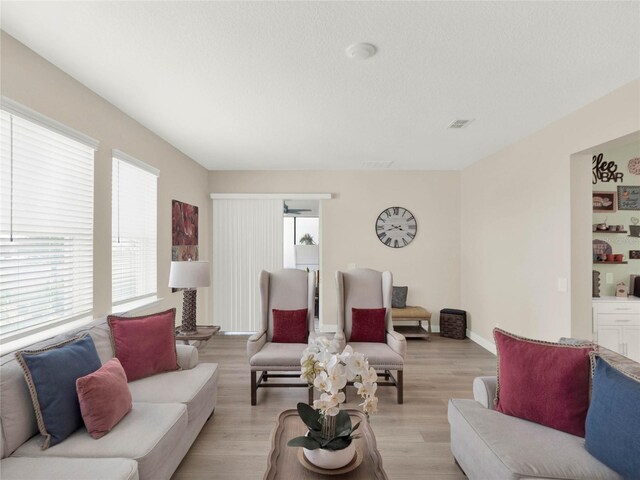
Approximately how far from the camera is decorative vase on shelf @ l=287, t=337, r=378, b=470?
154 cm

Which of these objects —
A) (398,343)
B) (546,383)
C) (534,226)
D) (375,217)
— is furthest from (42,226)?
(534,226)

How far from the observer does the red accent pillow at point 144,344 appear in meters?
2.36

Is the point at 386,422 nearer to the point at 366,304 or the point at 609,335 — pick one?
the point at 366,304

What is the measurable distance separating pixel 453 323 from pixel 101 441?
15.3 ft

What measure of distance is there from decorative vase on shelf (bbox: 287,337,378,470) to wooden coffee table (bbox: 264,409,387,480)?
59 millimetres

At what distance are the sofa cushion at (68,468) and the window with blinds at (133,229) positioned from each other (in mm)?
1671

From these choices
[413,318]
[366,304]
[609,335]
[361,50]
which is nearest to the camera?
[361,50]

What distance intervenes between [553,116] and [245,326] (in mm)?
4905

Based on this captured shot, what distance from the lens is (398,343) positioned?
314 cm

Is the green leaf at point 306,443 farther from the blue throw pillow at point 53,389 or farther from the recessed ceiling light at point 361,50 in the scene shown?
→ the recessed ceiling light at point 361,50

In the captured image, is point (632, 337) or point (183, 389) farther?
point (632, 337)

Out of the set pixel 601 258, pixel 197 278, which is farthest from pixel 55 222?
pixel 601 258

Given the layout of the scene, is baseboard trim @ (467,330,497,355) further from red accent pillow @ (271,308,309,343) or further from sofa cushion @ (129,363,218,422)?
sofa cushion @ (129,363,218,422)

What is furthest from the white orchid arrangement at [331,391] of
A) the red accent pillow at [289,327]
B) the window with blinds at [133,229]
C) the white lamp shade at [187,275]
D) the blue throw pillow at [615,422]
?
the window with blinds at [133,229]
